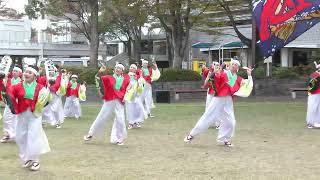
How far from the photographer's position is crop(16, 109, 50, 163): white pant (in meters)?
8.73

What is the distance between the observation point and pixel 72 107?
1838 centimetres

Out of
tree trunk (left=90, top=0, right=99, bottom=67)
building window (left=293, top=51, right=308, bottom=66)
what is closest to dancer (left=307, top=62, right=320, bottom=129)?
tree trunk (left=90, top=0, right=99, bottom=67)

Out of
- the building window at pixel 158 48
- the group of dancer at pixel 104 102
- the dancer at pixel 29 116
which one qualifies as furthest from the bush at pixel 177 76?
the building window at pixel 158 48

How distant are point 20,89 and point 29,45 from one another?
1773 inches

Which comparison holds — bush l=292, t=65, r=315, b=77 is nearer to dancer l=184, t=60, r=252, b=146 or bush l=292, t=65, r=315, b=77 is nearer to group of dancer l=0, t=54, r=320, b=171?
group of dancer l=0, t=54, r=320, b=171

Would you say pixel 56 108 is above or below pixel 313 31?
below

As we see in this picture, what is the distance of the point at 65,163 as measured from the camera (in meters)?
9.34

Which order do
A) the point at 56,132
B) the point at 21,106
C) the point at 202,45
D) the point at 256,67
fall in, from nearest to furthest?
the point at 21,106
the point at 56,132
the point at 256,67
the point at 202,45

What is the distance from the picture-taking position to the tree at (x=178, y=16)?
28453 millimetres

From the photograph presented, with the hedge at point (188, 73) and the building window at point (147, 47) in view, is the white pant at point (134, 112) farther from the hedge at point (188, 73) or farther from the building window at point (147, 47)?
the building window at point (147, 47)

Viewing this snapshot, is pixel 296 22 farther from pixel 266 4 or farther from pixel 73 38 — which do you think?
Result: pixel 73 38

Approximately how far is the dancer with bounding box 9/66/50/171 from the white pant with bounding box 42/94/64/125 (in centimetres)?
638

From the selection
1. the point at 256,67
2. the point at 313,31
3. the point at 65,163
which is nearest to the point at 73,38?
the point at 313,31

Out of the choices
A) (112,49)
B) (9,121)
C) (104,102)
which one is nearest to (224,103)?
(104,102)
